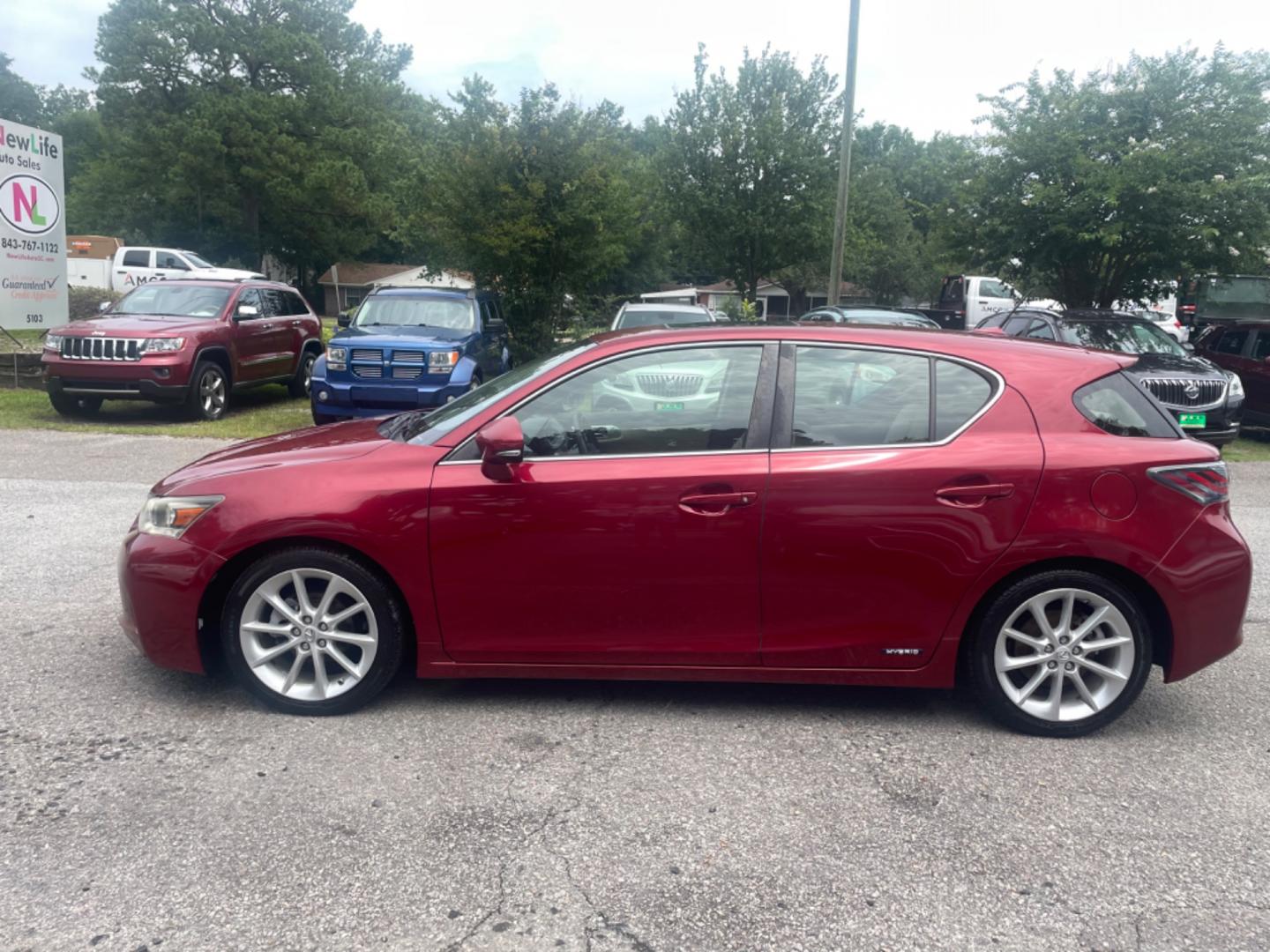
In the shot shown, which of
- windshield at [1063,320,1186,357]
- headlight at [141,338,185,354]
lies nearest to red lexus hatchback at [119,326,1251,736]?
windshield at [1063,320,1186,357]

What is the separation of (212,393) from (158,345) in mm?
1074

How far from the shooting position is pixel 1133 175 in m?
14.9

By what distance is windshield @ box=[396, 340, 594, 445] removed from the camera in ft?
14.0

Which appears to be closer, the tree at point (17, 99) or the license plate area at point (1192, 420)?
the license plate area at point (1192, 420)

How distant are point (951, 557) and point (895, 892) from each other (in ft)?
4.57

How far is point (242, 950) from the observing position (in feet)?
8.83

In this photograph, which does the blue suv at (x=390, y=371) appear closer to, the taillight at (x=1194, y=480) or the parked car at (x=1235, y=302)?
the taillight at (x=1194, y=480)

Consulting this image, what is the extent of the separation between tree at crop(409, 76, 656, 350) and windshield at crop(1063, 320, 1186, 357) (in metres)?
8.17

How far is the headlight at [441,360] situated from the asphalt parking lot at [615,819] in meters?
7.35

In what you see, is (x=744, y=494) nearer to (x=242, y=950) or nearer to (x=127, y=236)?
A: (x=242, y=950)

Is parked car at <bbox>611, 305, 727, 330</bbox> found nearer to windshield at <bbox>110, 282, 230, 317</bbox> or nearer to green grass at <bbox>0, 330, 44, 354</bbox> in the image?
windshield at <bbox>110, 282, 230, 317</bbox>

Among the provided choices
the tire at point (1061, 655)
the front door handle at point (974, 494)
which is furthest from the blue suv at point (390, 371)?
the tire at point (1061, 655)

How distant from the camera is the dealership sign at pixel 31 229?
48.4 feet

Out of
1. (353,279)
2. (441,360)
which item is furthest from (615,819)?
(353,279)
